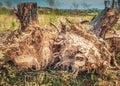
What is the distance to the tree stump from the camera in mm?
6039

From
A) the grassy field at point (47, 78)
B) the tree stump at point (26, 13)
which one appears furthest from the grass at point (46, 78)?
the tree stump at point (26, 13)

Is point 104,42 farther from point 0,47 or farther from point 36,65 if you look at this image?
point 0,47

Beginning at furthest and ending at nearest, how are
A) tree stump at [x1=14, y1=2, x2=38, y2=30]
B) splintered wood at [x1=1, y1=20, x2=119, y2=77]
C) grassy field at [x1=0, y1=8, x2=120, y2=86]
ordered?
tree stump at [x1=14, y1=2, x2=38, y2=30] → splintered wood at [x1=1, y1=20, x2=119, y2=77] → grassy field at [x1=0, y1=8, x2=120, y2=86]

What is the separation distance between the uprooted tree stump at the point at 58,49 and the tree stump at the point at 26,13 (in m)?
0.06

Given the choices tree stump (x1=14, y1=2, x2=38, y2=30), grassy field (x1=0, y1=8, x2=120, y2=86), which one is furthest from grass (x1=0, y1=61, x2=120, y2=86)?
tree stump (x1=14, y1=2, x2=38, y2=30)

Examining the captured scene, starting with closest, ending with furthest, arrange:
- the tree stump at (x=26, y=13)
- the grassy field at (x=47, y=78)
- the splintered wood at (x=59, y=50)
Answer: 1. the grassy field at (x=47, y=78)
2. the splintered wood at (x=59, y=50)
3. the tree stump at (x=26, y=13)

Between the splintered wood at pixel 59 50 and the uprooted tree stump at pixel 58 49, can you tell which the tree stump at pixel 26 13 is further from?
the splintered wood at pixel 59 50

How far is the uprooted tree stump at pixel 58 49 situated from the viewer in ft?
18.7

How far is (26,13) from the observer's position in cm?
609

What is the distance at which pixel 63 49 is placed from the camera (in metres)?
5.84

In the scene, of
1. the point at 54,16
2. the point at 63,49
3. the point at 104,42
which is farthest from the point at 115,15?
the point at 54,16

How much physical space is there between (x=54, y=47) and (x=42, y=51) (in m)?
0.18

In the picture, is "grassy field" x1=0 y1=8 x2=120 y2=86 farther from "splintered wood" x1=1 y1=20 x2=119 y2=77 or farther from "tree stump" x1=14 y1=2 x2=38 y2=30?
"tree stump" x1=14 y1=2 x2=38 y2=30

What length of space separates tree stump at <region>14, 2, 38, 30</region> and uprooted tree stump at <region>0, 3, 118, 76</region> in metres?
0.06
